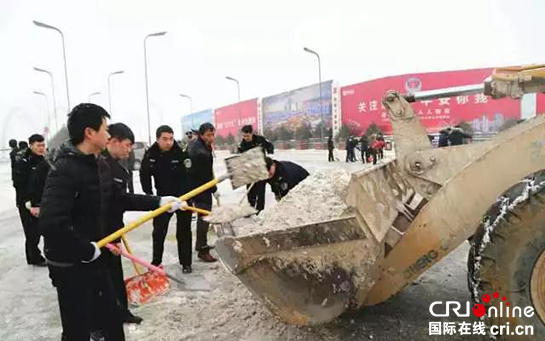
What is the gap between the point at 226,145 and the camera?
5531cm

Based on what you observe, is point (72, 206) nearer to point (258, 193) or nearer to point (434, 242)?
point (434, 242)

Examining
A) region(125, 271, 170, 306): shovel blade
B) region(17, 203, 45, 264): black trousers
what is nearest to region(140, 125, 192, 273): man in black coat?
region(125, 271, 170, 306): shovel blade

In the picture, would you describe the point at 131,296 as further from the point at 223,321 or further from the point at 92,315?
the point at 92,315

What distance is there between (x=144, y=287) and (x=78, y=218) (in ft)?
5.20

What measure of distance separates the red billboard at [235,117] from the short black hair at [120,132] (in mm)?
47802

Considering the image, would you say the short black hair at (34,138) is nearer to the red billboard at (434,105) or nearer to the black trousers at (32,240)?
the black trousers at (32,240)

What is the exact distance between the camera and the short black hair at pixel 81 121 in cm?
225

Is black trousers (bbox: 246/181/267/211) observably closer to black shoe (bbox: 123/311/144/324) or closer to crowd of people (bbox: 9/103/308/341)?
crowd of people (bbox: 9/103/308/341)

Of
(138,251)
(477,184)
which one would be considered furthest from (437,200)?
(138,251)

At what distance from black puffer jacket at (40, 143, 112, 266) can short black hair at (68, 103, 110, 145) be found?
58 mm

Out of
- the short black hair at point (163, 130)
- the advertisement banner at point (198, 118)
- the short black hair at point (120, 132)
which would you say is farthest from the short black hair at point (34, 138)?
the advertisement banner at point (198, 118)

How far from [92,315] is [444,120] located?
32.5m

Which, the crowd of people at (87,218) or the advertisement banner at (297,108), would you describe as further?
the advertisement banner at (297,108)

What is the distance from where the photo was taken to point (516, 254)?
2131 mm
